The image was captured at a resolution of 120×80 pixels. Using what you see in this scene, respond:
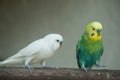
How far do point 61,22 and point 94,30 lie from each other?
5.46 feet

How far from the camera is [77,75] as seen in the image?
3625 mm

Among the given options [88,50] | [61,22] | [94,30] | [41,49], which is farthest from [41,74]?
[61,22]

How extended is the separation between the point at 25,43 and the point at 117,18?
1091 millimetres

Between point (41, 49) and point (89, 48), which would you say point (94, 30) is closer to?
point (89, 48)

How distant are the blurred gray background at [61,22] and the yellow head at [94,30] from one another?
151cm

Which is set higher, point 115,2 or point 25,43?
point 115,2

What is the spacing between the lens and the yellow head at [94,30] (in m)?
3.82

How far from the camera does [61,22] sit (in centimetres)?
548

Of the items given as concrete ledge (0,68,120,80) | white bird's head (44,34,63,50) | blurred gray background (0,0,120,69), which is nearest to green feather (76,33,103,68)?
white bird's head (44,34,63,50)

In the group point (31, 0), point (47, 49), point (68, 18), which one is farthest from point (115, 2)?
point (47, 49)

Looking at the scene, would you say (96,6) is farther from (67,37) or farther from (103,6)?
(67,37)

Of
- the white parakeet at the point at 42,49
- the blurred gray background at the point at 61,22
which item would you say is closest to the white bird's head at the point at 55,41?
the white parakeet at the point at 42,49

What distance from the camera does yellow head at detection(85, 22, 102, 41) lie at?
3.82m

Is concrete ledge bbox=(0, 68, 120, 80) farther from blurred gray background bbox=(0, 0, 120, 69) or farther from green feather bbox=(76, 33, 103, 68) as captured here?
blurred gray background bbox=(0, 0, 120, 69)
